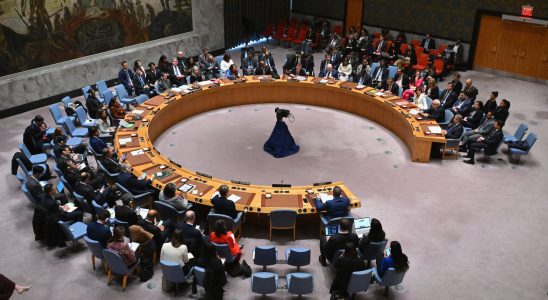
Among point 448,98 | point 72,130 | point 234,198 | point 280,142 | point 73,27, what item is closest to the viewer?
point 234,198

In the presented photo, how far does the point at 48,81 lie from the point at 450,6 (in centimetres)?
1409

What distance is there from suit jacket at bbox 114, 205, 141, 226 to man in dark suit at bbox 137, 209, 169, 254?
0.15 m

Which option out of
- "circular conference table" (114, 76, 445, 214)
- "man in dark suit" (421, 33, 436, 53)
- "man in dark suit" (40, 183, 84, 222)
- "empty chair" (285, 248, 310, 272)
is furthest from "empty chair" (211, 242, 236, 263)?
"man in dark suit" (421, 33, 436, 53)

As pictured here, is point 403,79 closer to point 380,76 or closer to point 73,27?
point 380,76

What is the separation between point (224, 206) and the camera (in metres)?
8.92

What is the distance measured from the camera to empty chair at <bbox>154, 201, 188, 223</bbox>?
9023 mm

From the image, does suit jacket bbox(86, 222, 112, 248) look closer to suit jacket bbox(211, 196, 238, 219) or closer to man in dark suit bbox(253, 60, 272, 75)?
suit jacket bbox(211, 196, 238, 219)

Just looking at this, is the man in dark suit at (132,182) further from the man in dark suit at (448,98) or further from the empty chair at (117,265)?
the man in dark suit at (448,98)

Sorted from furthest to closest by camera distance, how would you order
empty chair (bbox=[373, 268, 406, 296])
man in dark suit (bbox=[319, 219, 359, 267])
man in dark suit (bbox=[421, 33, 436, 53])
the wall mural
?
man in dark suit (bbox=[421, 33, 436, 53]) → the wall mural → man in dark suit (bbox=[319, 219, 359, 267]) → empty chair (bbox=[373, 268, 406, 296])

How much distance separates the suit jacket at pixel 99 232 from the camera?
805 cm

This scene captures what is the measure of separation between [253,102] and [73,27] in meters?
6.02

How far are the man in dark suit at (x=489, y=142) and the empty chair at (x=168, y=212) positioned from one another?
23.4ft

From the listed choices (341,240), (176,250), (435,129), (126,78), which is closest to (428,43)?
(435,129)

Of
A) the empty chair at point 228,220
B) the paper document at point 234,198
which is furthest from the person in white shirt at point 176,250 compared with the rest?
the paper document at point 234,198
